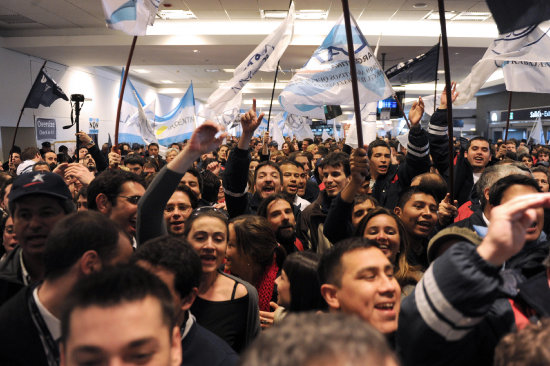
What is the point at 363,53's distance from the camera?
455 cm

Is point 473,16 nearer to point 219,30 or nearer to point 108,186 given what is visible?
point 219,30

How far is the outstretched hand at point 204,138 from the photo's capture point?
2.25 metres

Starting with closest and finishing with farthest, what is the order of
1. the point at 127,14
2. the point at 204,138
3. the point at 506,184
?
the point at 204,138 < the point at 506,184 < the point at 127,14

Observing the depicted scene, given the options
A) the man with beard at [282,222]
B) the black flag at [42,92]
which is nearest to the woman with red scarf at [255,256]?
the man with beard at [282,222]

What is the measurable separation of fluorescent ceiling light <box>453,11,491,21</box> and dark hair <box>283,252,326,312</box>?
1163 centimetres

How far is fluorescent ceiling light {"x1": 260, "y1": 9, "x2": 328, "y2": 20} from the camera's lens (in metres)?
11.8

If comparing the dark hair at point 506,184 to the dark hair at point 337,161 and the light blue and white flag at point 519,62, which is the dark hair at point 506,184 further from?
the dark hair at point 337,161

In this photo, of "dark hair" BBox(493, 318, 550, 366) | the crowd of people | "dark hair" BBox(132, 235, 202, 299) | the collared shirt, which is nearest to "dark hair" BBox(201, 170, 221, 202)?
the crowd of people

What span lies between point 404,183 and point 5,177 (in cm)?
403

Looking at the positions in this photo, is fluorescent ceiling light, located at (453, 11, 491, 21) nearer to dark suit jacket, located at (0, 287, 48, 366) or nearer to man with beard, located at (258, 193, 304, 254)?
man with beard, located at (258, 193, 304, 254)

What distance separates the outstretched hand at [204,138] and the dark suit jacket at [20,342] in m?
1.02

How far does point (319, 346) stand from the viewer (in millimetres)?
764

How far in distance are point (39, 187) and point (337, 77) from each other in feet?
10.3

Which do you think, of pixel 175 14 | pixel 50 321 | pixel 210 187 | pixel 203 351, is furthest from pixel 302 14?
pixel 50 321
